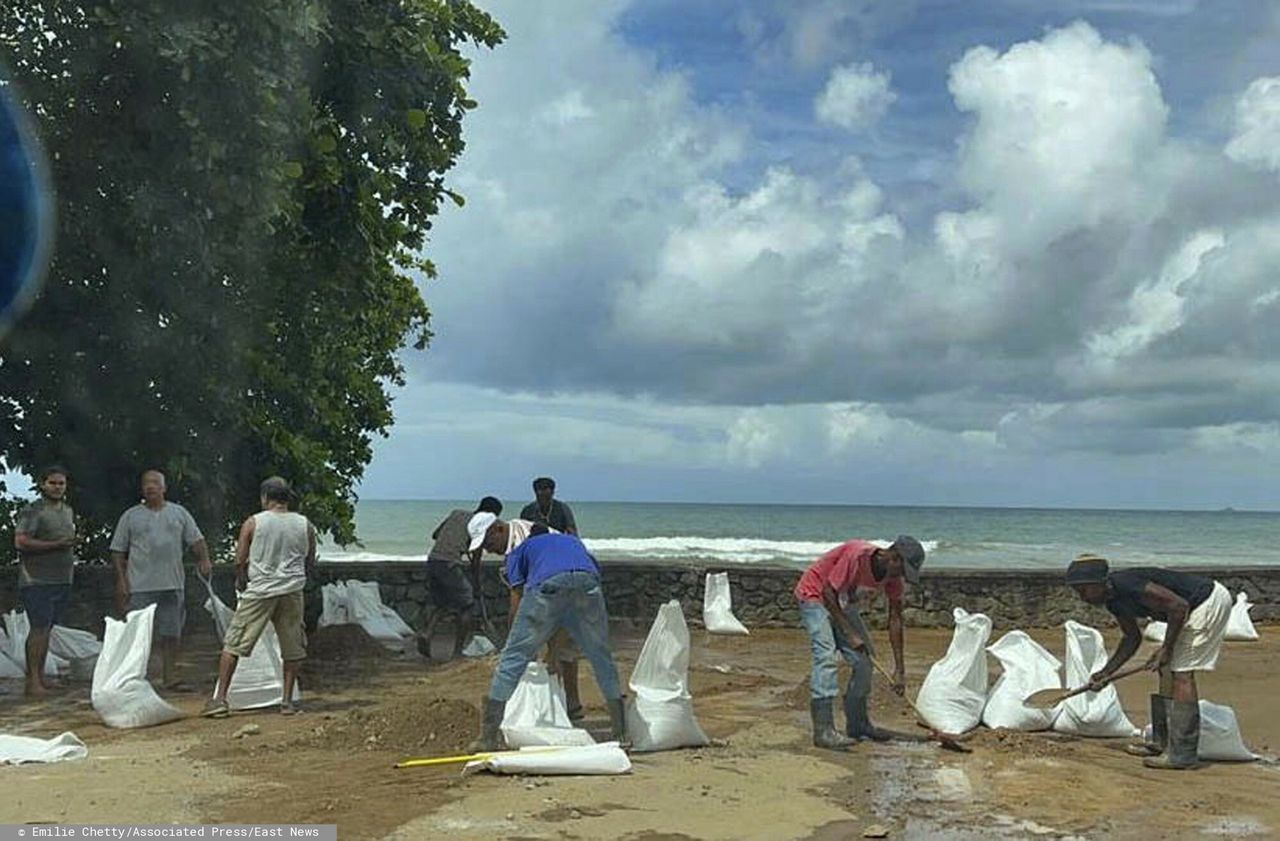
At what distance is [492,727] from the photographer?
7.05 m

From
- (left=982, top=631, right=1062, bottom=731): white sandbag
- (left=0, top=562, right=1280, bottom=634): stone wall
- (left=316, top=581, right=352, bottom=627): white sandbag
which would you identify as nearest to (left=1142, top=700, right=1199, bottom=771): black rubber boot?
(left=982, top=631, right=1062, bottom=731): white sandbag

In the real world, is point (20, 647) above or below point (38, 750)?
above

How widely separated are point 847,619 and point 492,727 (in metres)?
2.30

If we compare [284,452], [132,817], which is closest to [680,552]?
[284,452]

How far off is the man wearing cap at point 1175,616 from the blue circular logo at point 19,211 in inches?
309

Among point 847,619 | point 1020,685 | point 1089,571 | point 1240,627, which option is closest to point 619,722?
point 847,619

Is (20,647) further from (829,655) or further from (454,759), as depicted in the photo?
(829,655)

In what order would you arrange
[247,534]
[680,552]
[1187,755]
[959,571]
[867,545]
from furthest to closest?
[680,552] < [959,571] < [247,534] < [867,545] < [1187,755]

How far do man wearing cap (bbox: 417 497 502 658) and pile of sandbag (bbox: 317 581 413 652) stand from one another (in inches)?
25.9

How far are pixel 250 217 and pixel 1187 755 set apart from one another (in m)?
7.29

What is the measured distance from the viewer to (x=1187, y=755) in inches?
289

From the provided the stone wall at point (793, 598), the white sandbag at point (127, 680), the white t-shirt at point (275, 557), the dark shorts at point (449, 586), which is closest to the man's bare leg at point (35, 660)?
the white sandbag at point (127, 680)

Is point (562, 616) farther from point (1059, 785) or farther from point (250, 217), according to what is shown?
point (250, 217)

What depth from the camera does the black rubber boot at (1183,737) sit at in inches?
289
